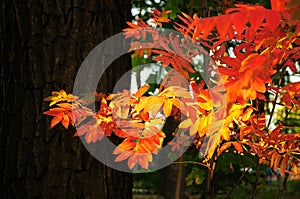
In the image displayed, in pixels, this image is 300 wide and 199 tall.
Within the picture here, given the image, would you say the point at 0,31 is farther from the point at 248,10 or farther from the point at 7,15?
the point at 248,10

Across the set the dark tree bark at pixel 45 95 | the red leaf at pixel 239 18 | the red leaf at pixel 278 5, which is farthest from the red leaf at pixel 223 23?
the dark tree bark at pixel 45 95

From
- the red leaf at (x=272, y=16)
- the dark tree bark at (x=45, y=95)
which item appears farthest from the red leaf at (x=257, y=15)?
the dark tree bark at (x=45, y=95)

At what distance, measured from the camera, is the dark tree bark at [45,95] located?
8.27ft

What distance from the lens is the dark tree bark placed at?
2521mm

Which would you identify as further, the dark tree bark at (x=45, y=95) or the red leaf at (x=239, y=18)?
the dark tree bark at (x=45, y=95)

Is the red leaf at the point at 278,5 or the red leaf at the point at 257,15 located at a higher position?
the red leaf at the point at 278,5

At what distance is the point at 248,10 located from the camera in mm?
1151

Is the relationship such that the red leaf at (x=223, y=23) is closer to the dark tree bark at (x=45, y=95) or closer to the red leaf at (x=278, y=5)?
the red leaf at (x=278, y=5)

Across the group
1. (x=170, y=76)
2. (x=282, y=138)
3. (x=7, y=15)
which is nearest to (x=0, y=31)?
(x=7, y=15)

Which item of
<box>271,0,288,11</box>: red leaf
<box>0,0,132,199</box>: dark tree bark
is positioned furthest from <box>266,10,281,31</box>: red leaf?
<box>0,0,132,199</box>: dark tree bark

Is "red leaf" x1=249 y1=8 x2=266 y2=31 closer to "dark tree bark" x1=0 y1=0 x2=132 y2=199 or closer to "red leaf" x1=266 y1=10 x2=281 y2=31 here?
"red leaf" x1=266 y1=10 x2=281 y2=31

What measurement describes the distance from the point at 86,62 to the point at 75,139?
42 cm

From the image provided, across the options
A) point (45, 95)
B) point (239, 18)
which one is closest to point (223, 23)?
point (239, 18)

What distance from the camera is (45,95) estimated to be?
2564 mm
